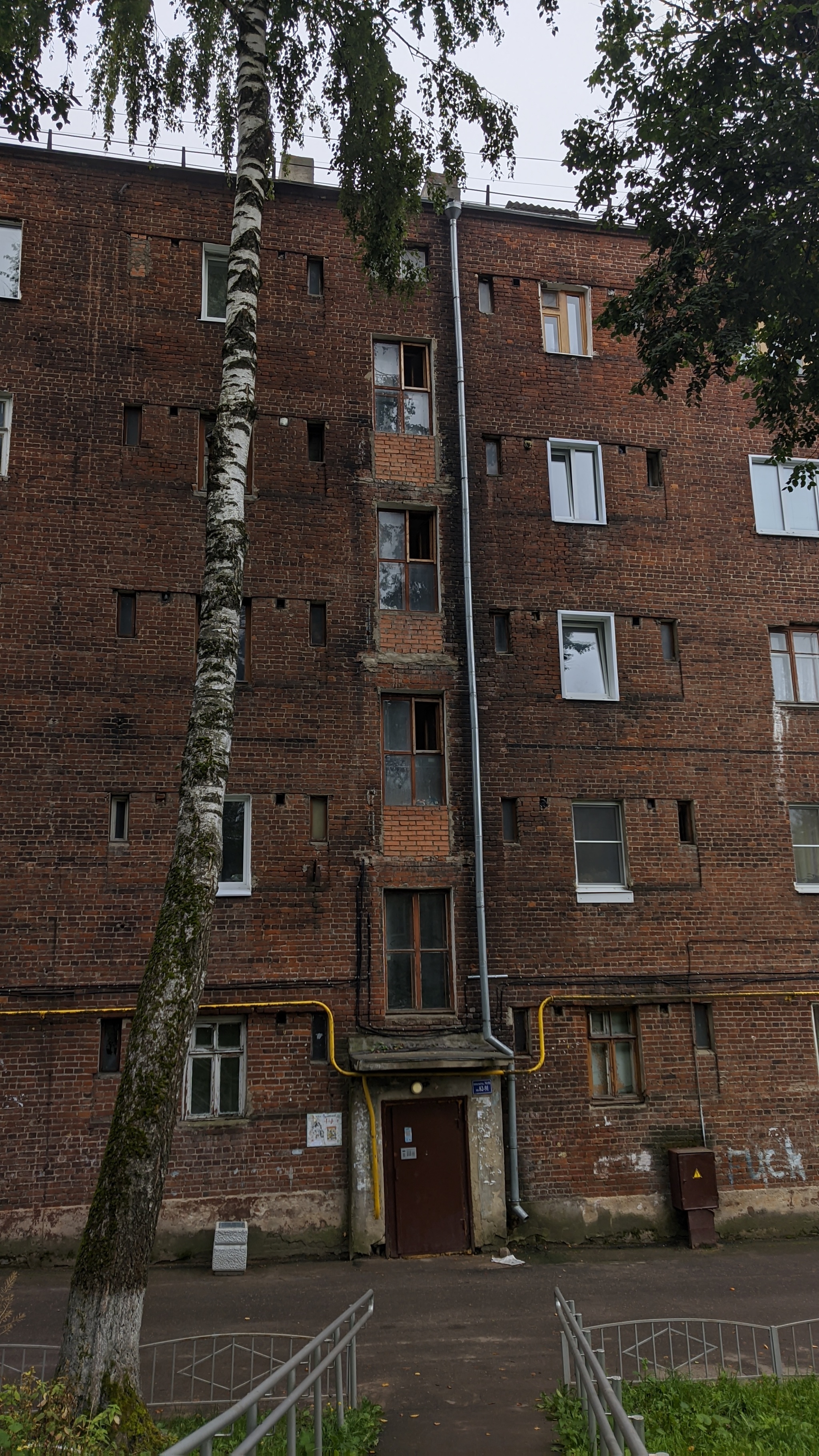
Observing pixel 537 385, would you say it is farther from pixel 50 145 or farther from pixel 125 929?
pixel 125 929

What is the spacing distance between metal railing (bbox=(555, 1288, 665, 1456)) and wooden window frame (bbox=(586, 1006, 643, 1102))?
6.46 m

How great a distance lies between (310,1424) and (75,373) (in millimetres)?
15027

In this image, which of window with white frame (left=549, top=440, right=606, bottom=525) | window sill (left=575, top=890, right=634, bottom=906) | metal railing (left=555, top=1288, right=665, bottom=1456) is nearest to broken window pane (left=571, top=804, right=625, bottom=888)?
window sill (left=575, top=890, right=634, bottom=906)

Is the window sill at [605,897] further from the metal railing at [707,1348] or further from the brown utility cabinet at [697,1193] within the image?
the metal railing at [707,1348]

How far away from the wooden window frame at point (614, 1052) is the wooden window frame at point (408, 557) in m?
7.04

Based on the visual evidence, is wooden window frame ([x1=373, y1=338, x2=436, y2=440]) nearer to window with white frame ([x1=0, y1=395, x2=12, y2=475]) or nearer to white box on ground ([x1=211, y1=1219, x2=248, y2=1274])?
window with white frame ([x1=0, y1=395, x2=12, y2=475])

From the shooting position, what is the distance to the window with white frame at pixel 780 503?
19344 millimetres

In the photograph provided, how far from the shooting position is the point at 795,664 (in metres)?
18.8

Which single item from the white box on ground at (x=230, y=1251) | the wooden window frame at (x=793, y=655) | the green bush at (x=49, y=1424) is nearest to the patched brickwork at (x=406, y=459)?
the wooden window frame at (x=793, y=655)

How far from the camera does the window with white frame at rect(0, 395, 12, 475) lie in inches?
655

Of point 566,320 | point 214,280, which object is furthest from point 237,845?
point 566,320

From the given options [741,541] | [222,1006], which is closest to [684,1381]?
[222,1006]

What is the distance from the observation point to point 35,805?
15.5 meters

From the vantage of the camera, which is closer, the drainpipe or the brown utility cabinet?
the brown utility cabinet
